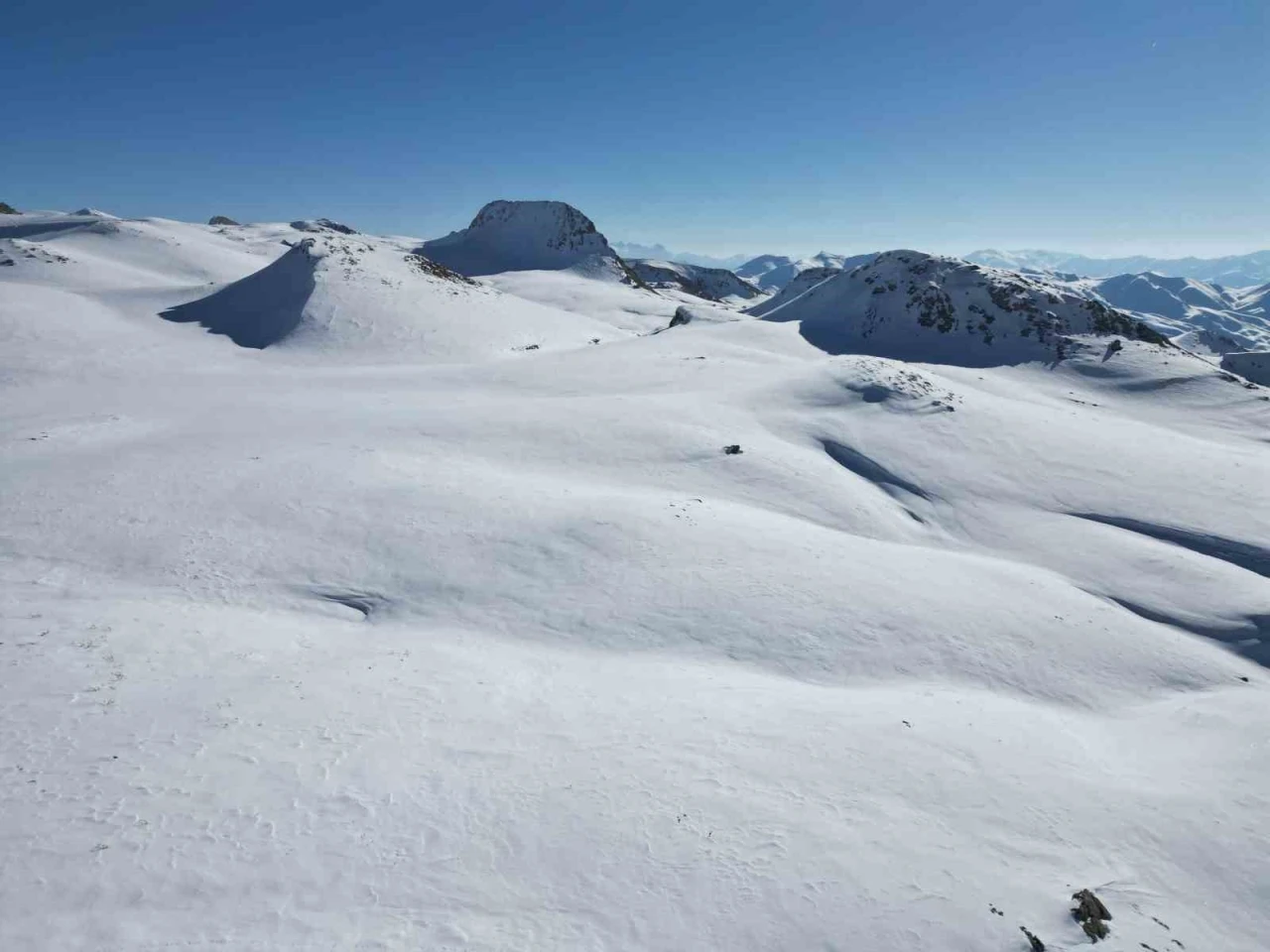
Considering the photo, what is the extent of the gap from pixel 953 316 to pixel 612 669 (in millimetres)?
49105

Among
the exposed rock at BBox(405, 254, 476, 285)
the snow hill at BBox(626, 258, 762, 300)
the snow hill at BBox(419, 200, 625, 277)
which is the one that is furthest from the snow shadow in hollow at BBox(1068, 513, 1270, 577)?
the snow hill at BBox(626, 258, 762, 300)

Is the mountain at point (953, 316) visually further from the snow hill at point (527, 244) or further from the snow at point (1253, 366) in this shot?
the snow hill at point (527, 244)

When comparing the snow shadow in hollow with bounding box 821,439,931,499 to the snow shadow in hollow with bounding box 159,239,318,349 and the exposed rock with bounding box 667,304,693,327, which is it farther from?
the snow shadow in hollow with bounding box 159,239,318,349

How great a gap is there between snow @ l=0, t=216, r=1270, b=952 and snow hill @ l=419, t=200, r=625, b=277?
76698 mm

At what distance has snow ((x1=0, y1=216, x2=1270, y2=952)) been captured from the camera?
28.6 feet

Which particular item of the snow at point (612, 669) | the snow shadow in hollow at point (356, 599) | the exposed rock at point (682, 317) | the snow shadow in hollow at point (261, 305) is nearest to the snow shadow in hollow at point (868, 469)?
the snow at point (612, 669)

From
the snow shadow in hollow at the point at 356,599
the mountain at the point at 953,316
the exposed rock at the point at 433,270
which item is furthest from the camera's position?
the exposed rock at the point at 433,270

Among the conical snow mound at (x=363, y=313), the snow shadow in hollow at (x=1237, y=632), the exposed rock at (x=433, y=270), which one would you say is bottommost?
the snow shadow in hollow at (x=1237, y=632)

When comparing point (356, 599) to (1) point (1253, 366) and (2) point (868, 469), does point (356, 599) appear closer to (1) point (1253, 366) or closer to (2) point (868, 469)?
(2) point (868, 469)

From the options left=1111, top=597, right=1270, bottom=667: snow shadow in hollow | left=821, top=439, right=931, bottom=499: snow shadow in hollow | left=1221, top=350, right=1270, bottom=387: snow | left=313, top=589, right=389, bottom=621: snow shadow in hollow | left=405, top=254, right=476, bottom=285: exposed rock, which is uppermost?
left=405, top=254, right=476, bottom=285: exposed rock

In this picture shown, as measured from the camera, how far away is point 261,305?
47000mm

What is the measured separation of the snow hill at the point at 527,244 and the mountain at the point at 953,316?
54.4 metres

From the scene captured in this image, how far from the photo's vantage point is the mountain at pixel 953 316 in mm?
49062

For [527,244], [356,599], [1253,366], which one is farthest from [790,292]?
[356,599]
